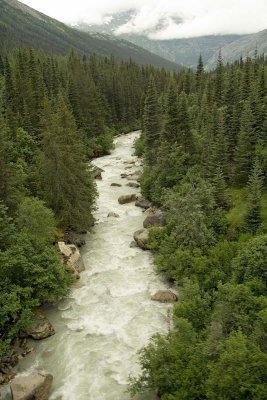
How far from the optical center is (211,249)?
3033 centimetres

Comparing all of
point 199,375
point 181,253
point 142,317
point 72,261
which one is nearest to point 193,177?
point 181,253

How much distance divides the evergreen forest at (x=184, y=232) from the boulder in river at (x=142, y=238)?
1124mm

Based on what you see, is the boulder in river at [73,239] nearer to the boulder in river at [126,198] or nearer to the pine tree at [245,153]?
the boulder in river at [126,198]

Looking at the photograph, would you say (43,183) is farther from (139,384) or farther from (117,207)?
(139,384)

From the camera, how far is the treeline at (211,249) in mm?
18031

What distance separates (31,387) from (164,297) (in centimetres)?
1150

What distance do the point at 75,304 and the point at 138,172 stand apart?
35.3 meters

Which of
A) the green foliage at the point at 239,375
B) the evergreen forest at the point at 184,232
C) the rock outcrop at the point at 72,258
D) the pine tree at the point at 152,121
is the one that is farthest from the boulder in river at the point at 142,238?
the pine tree at the point at 152,121

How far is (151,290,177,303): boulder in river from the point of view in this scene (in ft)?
92.2

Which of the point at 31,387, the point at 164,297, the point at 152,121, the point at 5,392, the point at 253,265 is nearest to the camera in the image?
the point at 31,387

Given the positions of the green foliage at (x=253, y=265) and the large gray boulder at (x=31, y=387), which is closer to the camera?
the large gray boulder at (x=31, y=387)

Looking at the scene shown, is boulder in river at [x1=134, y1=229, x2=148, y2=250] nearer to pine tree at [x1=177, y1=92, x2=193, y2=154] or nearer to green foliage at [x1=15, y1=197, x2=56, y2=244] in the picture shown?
green foliage at [x1=15, y1=197, x2=56, y2=244]

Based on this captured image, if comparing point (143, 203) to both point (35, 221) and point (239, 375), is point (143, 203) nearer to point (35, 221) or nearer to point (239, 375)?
point (35, 221)

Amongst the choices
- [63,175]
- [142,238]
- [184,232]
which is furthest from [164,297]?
[63,175]
